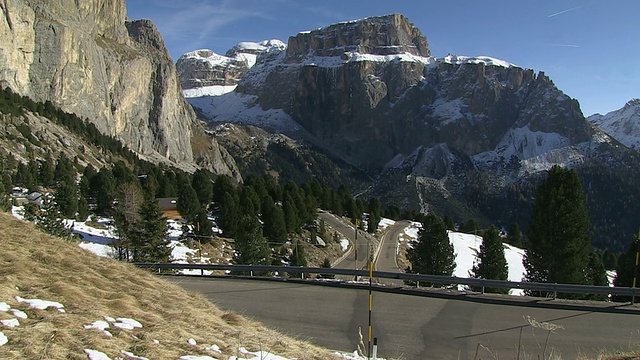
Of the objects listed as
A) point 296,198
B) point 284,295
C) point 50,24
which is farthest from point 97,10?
point 284,295

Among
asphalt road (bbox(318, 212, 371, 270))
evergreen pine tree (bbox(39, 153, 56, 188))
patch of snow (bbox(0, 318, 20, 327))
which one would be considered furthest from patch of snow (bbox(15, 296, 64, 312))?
evergreen pine tree (bbox(39, 153, 56, 188))

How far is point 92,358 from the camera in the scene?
516 centimetres

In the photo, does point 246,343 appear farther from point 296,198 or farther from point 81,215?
point 296,198

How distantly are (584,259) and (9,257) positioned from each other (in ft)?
85.0

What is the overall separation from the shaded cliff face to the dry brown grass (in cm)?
10610

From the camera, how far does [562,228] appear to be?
24125 mm

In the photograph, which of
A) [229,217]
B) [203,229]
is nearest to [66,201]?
[203,229]

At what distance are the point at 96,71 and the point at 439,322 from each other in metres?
137

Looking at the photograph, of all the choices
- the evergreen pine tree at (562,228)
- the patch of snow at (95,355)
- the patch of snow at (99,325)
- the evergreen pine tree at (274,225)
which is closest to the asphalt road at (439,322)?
the patch of snow at (99,325)

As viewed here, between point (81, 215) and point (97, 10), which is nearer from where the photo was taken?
point (81, 215)

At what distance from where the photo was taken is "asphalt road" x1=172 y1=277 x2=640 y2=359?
1073 cm

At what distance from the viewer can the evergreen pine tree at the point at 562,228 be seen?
23.9 meters

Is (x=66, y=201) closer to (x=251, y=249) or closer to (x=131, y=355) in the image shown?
(x=251, y=249)

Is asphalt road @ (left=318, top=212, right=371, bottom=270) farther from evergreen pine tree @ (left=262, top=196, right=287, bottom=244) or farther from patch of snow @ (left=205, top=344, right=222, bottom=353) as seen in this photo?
patch of snow @ (left=205, top=344, right=222, bottom=353)
